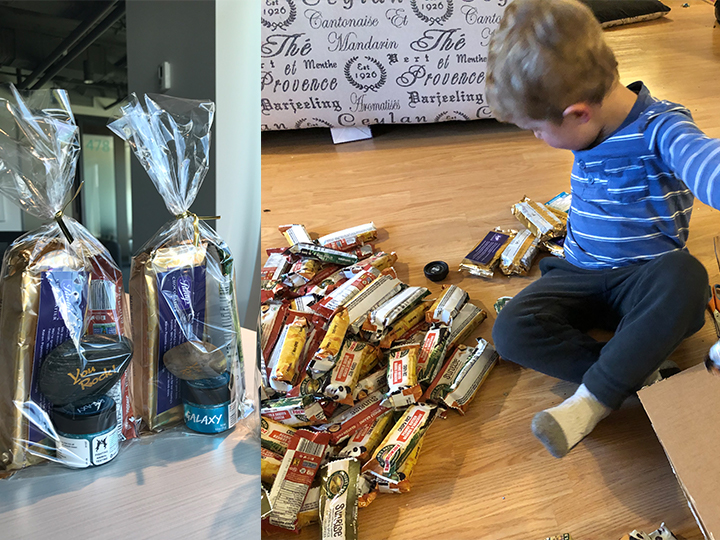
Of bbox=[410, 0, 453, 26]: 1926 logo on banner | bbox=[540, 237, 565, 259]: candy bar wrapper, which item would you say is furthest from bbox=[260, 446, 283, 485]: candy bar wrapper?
bbox=[410, 0, 453, 26]: 1926 logo on banner

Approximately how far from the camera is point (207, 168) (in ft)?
2.42

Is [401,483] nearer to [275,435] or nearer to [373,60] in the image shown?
[275,435]

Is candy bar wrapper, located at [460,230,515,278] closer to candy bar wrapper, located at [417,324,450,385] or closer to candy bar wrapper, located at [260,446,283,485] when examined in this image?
candy bar wrapper, located at [417,324,450,385]

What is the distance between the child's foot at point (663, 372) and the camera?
103cm

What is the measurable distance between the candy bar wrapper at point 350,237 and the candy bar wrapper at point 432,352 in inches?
13.9

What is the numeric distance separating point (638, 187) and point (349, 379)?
60cm

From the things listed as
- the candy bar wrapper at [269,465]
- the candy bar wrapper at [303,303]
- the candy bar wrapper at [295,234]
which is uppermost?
the candy bar wrapper at [295,234]

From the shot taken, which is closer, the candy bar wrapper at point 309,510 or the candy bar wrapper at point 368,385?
the candy bar wrapper at point 309,510

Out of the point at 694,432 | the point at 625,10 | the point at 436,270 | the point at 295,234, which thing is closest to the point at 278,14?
the point at 295,234

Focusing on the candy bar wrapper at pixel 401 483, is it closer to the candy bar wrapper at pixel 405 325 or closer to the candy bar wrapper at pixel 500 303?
the candy bar wrapper at pixel 405 325

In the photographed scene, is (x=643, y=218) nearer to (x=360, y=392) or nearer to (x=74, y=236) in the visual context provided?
(x=360, y=392)

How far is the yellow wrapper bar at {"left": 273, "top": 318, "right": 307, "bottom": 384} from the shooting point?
3.30ft

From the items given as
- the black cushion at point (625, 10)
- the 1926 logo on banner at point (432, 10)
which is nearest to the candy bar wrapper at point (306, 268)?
the 1926 logo on banner at point (432, 10)

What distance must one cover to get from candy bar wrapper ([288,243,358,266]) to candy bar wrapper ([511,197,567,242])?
0.43 metres
